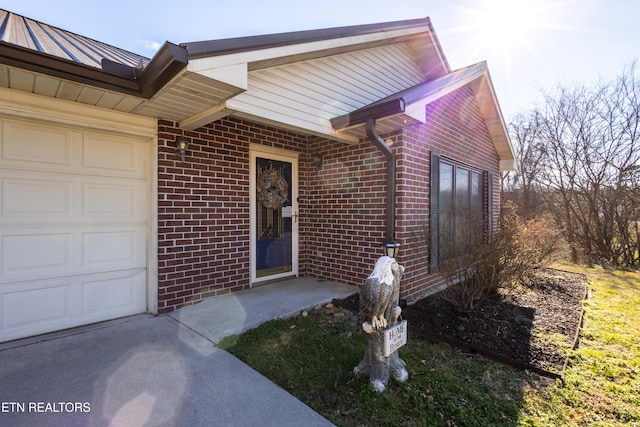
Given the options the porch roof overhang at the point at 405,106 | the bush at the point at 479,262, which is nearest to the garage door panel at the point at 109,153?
the porch roof overhang at the point at 405,106

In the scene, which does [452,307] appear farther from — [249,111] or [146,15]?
[146,15]

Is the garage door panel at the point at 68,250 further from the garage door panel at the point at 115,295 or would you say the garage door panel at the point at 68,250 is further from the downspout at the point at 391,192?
the downspout at the point at 391,192

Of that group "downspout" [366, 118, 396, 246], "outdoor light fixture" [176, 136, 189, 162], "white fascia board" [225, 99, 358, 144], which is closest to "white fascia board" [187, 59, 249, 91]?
"white fascia board" [225, 99, 358, 144]

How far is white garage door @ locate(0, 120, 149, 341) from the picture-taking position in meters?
3.01

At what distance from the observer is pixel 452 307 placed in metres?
4.39

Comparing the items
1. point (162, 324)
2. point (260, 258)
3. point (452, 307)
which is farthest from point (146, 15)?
point (452, 307)

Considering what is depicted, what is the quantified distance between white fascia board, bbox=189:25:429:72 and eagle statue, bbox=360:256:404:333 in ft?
7.18

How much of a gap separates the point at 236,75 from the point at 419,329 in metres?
3.39

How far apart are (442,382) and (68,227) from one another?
4.10 metres

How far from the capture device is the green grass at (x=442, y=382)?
210 cm

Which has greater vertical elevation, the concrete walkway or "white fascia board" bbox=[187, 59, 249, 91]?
"white fascia board" bbox=[187, 59, 249, 91]

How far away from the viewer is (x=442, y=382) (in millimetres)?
2461

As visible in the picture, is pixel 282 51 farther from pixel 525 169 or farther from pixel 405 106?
pixel 525 169

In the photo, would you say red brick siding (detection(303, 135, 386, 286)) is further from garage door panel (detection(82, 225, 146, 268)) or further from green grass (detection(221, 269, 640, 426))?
garage door panel (detection(82, 225, 146, 268))
